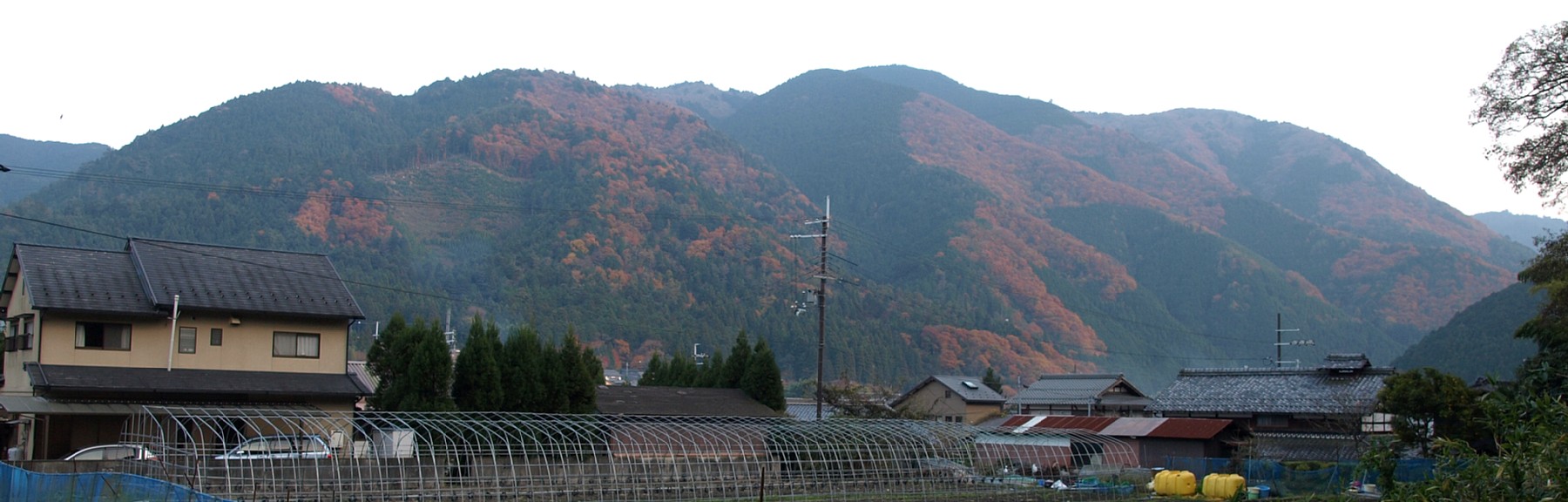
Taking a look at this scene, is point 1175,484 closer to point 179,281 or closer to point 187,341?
point 187,341

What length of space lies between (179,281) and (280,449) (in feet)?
31.9

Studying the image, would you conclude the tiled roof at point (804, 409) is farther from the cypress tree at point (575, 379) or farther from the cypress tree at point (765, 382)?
the cypress tree at point (575, 379)

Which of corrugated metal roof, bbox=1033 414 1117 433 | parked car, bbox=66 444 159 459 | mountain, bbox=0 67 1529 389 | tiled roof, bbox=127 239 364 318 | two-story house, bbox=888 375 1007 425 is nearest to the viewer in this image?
parked car, bbox=66 444 159 459

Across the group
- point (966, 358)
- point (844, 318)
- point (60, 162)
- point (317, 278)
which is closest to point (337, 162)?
point (844, 318)

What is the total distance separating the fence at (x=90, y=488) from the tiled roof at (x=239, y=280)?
12.7 metres

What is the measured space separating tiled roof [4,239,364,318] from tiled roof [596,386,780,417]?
10.1 metres

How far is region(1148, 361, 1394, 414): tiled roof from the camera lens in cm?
4492

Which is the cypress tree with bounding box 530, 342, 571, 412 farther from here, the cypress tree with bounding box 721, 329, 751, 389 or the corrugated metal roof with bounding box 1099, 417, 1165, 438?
the corrugated metal roof with bounding box 1099, 417, 1165, 438

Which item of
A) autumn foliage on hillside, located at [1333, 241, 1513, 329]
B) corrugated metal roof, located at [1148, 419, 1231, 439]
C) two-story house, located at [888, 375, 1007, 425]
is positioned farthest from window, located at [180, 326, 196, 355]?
autumn foliage on hillside, located at [1333, 241, 1513, 329]

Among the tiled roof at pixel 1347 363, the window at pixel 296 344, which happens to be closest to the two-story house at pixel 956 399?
the tiled roof at pixel 1347 363

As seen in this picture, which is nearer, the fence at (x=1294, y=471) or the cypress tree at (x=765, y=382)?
the fence at (x=1294, y=471)

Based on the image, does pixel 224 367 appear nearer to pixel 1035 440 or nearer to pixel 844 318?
pixel 1035 440

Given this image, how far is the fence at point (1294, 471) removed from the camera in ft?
107

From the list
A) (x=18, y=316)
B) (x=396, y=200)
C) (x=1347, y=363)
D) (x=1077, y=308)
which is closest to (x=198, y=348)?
(x=18, y=316)
